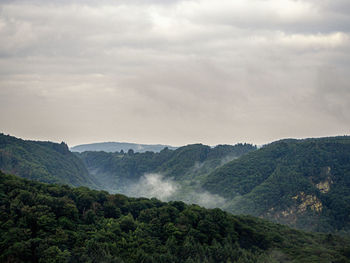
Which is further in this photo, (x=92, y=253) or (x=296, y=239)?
(x=296, y=239)

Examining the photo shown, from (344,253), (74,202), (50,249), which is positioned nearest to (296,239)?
(344,253)

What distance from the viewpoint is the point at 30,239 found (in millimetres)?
91000

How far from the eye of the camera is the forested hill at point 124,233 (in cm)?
9425

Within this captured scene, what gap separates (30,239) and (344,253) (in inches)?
3791

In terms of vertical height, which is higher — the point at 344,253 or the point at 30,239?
the point at 30,239

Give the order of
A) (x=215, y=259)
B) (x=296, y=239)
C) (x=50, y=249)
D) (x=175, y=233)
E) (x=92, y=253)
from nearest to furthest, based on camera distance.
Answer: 1. (x=50, y=249)
2. (x=92, y=253)
3. (x=215, y=259)
4. (x=175, y=233)
5. (x=296, y=239)

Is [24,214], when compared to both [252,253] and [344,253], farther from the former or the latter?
[344,253]

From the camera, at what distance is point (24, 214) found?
10100cm

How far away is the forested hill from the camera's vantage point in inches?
3711

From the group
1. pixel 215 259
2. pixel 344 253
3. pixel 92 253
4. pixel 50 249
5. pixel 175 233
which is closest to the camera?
pixel 50 249

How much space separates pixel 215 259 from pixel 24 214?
5302 centimetres

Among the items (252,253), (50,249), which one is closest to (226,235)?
(252,253)

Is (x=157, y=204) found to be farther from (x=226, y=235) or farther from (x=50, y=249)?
(x=50, y=249)

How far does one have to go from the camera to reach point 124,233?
11306cm
